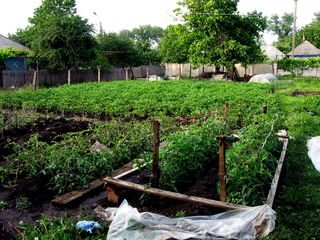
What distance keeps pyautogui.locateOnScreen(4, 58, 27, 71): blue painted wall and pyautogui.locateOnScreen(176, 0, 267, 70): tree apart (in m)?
13.1

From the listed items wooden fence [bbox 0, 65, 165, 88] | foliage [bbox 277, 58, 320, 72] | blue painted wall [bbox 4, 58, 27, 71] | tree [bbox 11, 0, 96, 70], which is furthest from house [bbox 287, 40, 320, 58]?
blue painted wall [bbox 4, 58, 27, 71]

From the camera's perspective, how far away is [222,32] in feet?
82.2

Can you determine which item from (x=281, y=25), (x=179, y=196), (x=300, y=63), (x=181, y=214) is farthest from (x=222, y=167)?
(x=281, y=25)

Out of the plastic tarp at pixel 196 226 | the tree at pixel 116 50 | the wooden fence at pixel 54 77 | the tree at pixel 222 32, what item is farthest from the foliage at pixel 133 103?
the tree at pixel 116 50

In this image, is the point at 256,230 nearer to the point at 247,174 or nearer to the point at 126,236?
the point at 247,174

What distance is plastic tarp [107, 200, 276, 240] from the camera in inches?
128

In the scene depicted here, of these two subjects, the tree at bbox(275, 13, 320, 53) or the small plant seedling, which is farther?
the tree at bbox(275, 13, 320, 53)

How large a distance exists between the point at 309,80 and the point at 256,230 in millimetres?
21815

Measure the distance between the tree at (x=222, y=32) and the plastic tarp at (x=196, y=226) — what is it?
21.5 metres

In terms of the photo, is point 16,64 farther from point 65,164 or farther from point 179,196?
point 179,196

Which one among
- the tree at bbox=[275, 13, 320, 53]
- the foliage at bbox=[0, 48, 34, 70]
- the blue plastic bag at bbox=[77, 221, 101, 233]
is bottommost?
the blue plastic bag at bbox=[77, 221, 101, 233]

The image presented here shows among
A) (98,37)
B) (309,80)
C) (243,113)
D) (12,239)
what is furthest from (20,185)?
(98,37)

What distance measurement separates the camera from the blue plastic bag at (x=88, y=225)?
137 inches

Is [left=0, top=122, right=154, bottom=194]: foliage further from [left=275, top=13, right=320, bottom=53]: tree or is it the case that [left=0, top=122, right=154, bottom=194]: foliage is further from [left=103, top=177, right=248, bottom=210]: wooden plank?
[left=275, top=13, right=320, bottom=53]: tree
